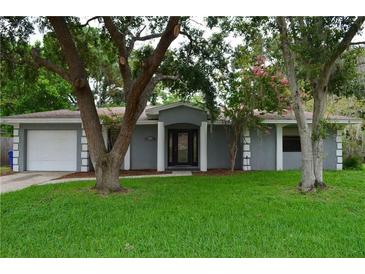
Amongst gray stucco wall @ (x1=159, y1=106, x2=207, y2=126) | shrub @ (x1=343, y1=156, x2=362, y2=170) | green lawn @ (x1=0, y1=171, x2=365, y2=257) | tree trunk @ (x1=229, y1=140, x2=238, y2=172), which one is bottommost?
green lawn @ (x1=0, y1=171, x2=365, y2=257)

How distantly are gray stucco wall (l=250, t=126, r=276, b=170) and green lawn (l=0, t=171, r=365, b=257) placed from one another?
594cm

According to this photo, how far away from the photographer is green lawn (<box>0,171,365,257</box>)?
15.2ft

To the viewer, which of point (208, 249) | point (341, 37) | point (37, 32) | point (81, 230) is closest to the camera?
point (208, 249)

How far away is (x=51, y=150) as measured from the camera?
1600cm

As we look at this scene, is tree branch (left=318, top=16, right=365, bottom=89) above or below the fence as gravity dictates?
above

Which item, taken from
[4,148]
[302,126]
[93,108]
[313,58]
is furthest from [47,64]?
[4,148]

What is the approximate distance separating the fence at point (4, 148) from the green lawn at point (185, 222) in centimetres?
1191

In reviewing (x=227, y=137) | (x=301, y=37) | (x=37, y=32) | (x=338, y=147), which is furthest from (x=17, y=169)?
(x=338, y=147)

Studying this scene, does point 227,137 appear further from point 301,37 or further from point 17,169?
point 17,169

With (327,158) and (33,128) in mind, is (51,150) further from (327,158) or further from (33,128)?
(327,158)

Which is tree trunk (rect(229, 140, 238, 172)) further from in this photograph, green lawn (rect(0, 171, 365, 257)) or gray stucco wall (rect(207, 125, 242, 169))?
green lawn (rect(0, 171, 365, 257))

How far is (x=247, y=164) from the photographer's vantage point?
15.5 m

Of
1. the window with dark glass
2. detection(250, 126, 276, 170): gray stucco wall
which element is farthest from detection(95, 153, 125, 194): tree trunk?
the window with dark glass

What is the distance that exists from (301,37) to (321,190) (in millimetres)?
4312
